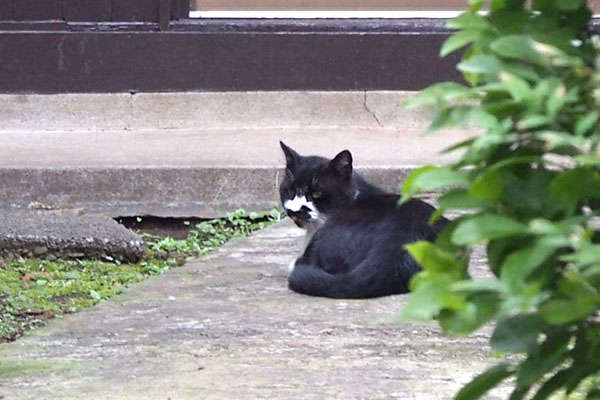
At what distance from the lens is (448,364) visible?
11.4ft

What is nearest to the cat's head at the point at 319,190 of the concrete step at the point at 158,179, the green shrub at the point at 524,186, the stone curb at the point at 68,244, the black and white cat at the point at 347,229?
the black and white cat at the point at 347,229

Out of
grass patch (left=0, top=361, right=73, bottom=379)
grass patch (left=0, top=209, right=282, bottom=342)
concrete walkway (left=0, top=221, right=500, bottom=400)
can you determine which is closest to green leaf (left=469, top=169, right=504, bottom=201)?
concrete walkway (left=0, top=221, right=500, bottom=400)

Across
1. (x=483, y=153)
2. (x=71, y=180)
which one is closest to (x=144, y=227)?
(x=71, y=180)

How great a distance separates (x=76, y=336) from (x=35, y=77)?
4.03 metres

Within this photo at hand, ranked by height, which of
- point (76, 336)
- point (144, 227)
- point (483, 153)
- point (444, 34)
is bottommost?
point (144, 227)

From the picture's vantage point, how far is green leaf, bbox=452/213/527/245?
1411mm

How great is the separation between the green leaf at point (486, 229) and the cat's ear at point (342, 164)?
3.76 metres

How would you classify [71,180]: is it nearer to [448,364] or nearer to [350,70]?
[350,70]

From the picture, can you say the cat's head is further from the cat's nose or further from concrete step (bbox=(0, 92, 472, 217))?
concrete step (bbox=(0, 92, 472, 217))

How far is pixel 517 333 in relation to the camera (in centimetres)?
157

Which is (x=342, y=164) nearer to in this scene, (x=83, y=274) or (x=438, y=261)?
(x=83, y=274)

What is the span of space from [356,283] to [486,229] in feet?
10.0

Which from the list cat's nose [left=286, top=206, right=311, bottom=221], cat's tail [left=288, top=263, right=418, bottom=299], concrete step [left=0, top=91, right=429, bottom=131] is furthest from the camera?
concrete step [left=0, top=91, right=429, bottom=131]

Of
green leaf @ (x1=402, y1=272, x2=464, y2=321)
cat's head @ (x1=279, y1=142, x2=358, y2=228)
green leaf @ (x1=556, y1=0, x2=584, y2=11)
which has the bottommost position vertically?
cat's head @ (x1=279, y1=142, x2=358, y2=228)
